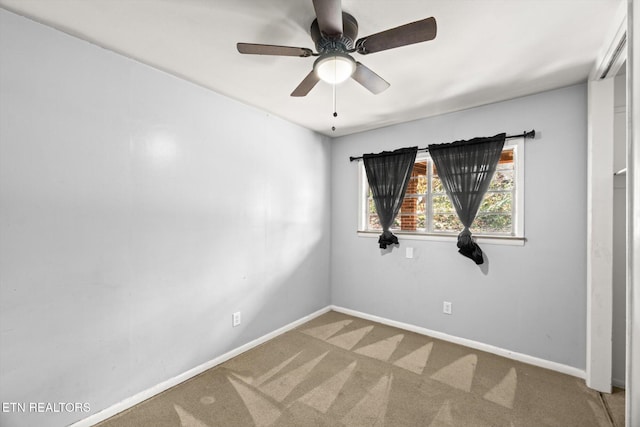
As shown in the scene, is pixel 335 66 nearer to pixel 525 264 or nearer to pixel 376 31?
pixel 376 31

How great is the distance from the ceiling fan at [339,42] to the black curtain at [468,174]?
1626 mm

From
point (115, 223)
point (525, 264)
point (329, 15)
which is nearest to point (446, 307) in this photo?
point (525, 264)

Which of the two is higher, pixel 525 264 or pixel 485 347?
pixel 525 264

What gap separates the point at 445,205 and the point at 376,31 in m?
2.10

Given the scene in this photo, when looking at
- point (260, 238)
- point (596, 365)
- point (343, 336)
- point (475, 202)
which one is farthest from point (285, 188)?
point (596, 365)

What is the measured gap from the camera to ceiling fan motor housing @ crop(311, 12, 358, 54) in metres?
1.57

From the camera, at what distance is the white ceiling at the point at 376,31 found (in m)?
1.54

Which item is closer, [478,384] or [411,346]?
[478,384]

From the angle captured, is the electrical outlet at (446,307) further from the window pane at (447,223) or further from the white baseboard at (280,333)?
the window pane at (447,223)

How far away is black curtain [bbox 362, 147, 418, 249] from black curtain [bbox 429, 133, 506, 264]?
409mm

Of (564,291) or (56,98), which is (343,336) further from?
(56,98)

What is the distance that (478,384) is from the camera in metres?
2.28

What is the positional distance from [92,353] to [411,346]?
271 centimetres

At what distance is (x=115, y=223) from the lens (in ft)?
6.42
